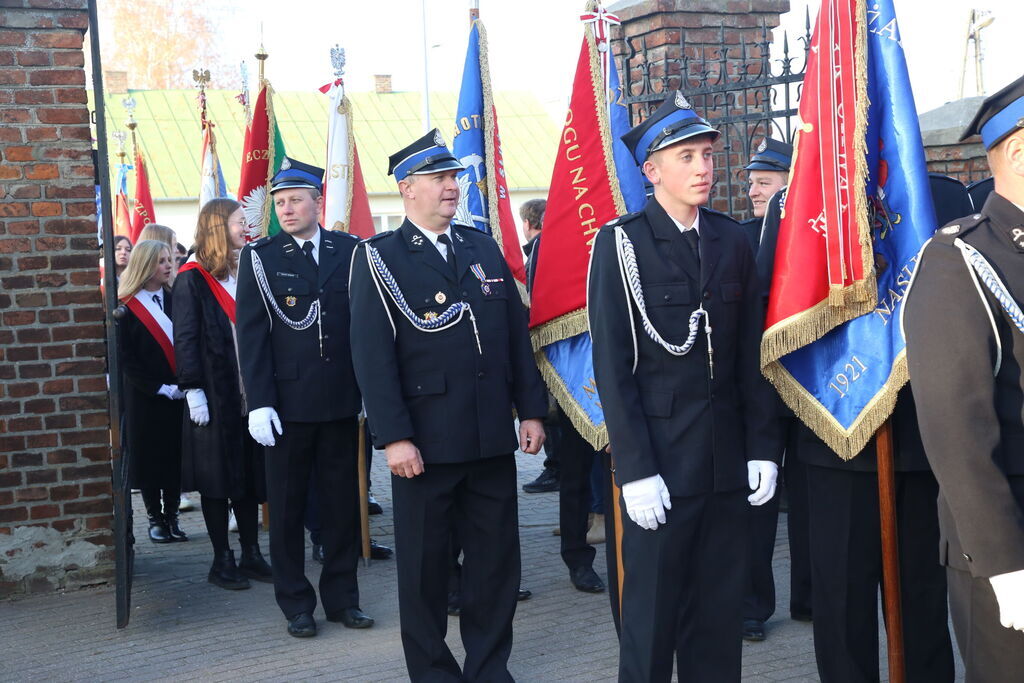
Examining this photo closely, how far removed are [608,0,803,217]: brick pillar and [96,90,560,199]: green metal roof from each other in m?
24.0

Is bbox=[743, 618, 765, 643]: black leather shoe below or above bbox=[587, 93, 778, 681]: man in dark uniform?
below

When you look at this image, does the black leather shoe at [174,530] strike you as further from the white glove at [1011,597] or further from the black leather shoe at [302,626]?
the white glove at [1011,597]

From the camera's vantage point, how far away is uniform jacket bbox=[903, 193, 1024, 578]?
230 centimetres

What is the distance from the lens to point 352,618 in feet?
16.4

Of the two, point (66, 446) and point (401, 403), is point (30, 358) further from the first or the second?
point (401, 403)

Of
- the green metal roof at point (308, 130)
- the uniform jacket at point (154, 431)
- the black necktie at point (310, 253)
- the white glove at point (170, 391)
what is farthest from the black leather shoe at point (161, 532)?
the green metal roof at point (308, 130)

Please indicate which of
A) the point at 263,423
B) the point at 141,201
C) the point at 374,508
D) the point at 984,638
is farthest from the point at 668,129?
the point at 141,201

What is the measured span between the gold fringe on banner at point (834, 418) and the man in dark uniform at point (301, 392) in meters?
2.08

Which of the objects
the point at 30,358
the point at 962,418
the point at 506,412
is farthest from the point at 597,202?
the point at 30,358

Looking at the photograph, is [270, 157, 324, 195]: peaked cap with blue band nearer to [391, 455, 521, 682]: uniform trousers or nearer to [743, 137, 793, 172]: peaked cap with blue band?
[391, 455, 521, 682]: uniform trousers

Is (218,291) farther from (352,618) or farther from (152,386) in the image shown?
(352,618)

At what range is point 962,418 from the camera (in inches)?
91.6

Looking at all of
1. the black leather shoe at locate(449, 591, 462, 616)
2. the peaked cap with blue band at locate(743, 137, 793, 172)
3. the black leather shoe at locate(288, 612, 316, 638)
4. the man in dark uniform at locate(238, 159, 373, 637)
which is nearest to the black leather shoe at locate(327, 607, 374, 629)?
the man in dark uniform at locate(238, 159, 373, 637)

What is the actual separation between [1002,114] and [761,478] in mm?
1361
